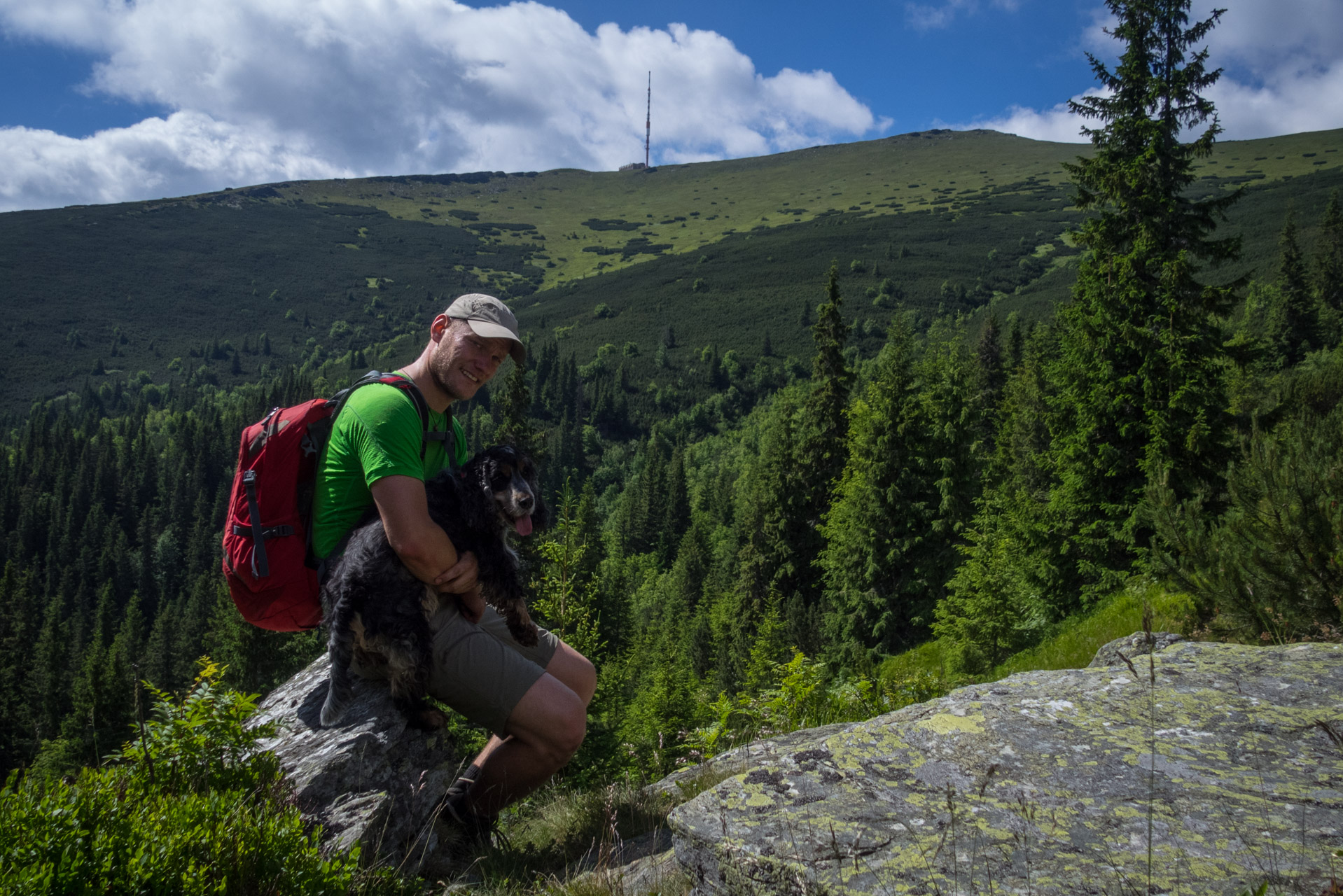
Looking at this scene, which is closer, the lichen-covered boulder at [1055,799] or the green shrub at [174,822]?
the green shrub at [174,822]

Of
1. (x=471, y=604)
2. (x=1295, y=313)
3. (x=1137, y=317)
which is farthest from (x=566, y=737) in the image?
(x=1295, y=313)

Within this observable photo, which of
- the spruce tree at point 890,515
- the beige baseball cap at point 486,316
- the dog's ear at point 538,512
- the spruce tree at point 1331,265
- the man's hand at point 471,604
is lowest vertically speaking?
the spruce tree at point 890,515

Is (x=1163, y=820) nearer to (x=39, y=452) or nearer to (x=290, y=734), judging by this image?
(x=290, y=734)

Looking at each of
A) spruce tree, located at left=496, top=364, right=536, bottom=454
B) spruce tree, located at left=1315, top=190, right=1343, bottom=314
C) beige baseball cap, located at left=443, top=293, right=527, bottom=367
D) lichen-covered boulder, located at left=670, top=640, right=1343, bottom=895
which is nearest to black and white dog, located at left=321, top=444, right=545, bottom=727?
beige baseball cap, located at left=443, top=293, right=527, bottom=367

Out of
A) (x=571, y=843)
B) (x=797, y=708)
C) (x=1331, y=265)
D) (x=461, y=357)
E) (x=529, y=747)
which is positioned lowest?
(x=797, y=708)

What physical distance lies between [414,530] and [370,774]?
3.63ft

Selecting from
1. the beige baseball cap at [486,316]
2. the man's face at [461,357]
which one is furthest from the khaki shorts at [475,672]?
the beige baseball cap at [486,316]

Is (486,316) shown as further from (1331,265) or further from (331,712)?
(1331,265)

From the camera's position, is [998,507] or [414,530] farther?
[998,507]

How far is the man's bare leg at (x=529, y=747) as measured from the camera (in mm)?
3543

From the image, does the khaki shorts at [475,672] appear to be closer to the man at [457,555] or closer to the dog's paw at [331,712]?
the man at [457,555]

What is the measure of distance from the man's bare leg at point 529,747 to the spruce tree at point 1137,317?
1265 cm

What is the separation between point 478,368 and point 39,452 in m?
161

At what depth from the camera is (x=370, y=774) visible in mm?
3191
